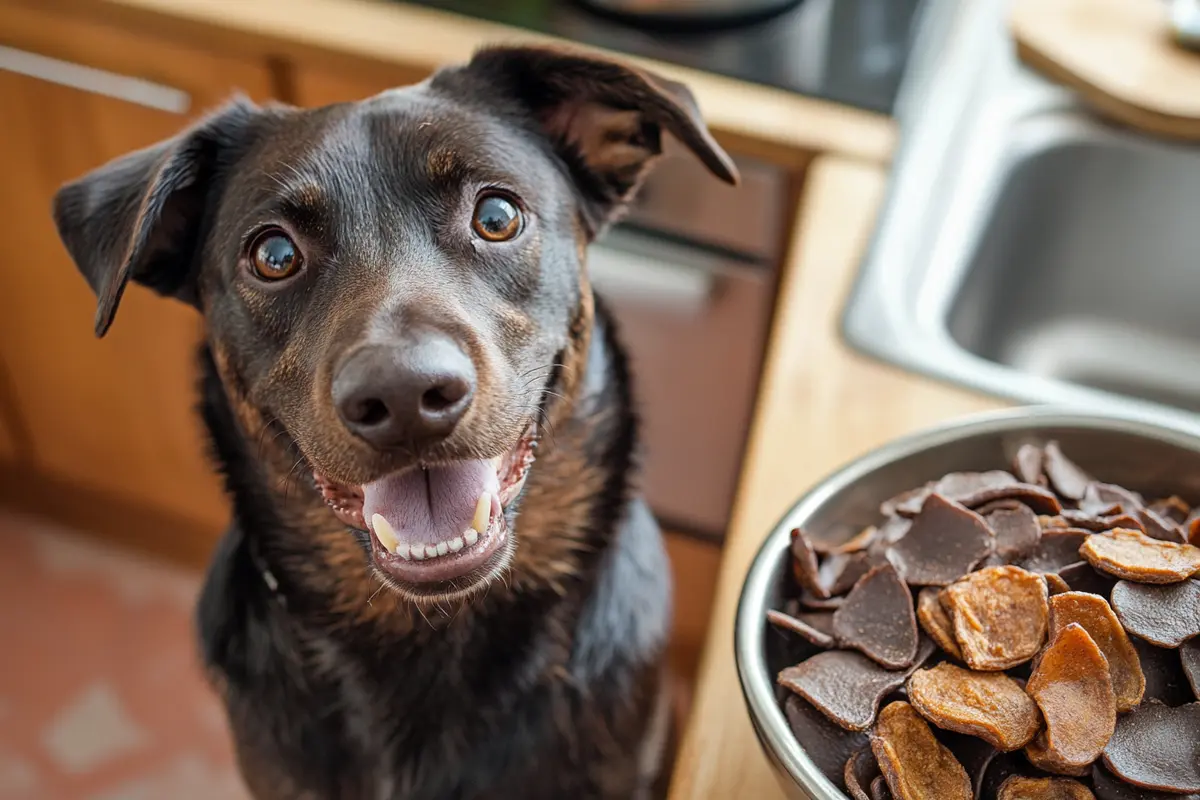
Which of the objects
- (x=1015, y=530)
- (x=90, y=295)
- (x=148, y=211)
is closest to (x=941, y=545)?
(x=1015, y=530)

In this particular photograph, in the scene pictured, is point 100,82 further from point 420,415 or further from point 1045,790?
point 1045,790

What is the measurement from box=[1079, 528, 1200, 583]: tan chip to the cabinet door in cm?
103

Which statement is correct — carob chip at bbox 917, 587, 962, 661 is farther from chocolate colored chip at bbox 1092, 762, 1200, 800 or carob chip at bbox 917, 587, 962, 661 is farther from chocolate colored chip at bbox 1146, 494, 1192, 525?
chocolate colored chip at bbox 1146, 494, 1192, 525

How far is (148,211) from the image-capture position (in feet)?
3.39

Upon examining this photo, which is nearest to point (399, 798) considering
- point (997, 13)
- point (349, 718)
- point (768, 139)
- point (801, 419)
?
point (349, 718)

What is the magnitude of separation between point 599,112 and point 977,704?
0.72m

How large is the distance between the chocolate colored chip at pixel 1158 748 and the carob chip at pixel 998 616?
8 centimetres

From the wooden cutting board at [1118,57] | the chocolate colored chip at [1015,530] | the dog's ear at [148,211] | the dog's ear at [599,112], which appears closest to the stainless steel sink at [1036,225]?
the wooden cutting board at [1118,57]

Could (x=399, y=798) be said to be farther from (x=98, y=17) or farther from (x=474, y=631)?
(x=98, y=17)

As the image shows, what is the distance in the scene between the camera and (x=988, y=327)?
5.33 feet

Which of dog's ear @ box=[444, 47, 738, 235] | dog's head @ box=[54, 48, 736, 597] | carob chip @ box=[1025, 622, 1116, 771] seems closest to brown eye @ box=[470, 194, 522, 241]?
dog's head @ box=[54, 48, 736, 597]

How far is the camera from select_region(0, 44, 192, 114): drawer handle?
170 centimetres

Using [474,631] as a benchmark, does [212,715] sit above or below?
below

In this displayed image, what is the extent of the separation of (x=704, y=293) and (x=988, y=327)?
0.40 m
